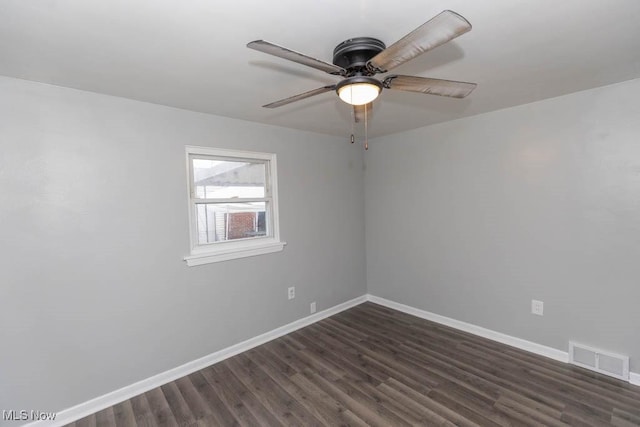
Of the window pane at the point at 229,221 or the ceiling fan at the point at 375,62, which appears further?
the window pane at the point at 229,221

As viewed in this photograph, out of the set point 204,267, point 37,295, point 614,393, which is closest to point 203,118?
point 204,267

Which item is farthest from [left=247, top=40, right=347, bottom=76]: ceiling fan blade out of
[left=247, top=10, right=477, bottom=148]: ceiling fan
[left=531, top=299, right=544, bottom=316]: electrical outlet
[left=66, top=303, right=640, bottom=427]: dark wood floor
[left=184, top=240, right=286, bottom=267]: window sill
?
[left=531, top=299, right=544, bottom=316]: electrical outlet

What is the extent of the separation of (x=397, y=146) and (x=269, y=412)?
3.12 meters

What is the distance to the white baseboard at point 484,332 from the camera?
270 cm

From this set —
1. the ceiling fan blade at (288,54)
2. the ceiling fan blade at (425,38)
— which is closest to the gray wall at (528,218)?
the ceiling fan blade at (425,38)

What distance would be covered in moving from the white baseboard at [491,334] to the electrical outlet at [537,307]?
301 mm

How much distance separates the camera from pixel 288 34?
1487 millimetres

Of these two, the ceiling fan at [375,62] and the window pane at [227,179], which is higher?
the ceiling fan at [375,62]

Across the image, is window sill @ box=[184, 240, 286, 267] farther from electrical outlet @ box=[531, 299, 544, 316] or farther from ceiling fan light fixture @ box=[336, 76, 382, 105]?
electrical outlet @ box=[531, 299, 544, 316]

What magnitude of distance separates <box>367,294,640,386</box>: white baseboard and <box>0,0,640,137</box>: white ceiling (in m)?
2.26

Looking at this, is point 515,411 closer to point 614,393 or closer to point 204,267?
point 614,393

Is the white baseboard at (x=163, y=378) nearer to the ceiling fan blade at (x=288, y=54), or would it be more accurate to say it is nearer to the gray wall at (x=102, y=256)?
the gray wall at (x=102, y=256)
